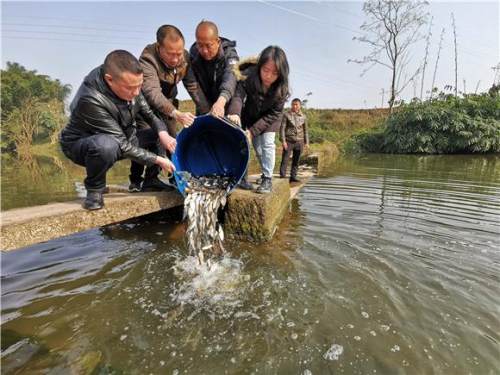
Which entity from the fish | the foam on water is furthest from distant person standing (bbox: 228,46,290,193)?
the foam on water

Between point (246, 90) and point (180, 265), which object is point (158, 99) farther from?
point (180, 265)

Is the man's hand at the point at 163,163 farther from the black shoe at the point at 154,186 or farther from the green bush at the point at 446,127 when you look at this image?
the green bush at the point at 446,127

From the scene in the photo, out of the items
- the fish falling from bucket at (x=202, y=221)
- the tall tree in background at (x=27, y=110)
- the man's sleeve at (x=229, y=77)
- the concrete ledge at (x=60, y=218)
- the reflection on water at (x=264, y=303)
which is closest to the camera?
the reflection on water at (x=264, y=303)

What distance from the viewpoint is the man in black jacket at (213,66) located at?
3.22 m

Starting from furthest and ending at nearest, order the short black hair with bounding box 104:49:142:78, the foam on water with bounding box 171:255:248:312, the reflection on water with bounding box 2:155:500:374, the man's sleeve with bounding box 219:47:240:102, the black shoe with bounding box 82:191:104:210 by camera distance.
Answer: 1. the man's sleeve with bounding box 219:47:240:102
2. the black shoe with bounding box 82:191:104:210
3. the short black hair with bounding box 104:49:142:78
4. the foam on water with bounding box 171:255:248:312
5. the reflection on water with bounding box 2:155:500:374

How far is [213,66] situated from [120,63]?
141 cm

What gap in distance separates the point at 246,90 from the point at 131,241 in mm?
2080

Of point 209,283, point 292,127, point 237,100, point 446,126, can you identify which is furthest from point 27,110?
point 446,126

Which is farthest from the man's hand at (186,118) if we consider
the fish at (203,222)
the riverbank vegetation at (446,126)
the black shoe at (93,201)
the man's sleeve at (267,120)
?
the riverbank vegetation at (446,126)

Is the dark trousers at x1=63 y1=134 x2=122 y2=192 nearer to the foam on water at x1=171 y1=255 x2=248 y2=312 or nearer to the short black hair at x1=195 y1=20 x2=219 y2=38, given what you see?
the foam on water at x1=171 y1=255 x2=248 y2=312

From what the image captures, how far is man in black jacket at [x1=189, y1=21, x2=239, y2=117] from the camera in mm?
3221

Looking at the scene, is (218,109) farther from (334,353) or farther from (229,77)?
(334,353)

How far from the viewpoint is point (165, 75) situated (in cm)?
338

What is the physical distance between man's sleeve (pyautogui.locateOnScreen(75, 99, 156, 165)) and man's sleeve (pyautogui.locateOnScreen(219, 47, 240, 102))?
1.08m
